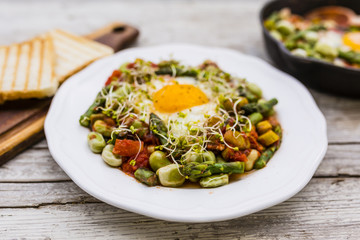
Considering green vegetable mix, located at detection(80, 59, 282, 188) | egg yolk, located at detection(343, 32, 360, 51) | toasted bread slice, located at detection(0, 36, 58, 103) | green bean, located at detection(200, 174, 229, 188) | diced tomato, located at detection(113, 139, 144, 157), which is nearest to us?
green bean, located at detection(200, 174, 229, 188)

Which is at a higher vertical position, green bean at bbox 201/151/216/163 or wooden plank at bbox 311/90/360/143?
green bean at bbox 201/151/216/163

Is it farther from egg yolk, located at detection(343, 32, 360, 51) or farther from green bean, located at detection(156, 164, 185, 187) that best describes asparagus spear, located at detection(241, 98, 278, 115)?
egg yolk, located at detection(343, 32, 360, 51)

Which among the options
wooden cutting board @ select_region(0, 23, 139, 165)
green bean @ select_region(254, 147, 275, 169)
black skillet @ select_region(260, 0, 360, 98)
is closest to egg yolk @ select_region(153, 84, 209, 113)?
green bean @ select_region(254, 147, 275, 169)

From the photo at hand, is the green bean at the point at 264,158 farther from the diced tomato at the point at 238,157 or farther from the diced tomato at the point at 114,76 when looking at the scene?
the diced tomato at the point at 114,76

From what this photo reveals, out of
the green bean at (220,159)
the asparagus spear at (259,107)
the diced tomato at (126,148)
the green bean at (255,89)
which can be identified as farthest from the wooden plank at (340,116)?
the diced tomato at (126,148)

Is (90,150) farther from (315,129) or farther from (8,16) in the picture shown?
(8,16)

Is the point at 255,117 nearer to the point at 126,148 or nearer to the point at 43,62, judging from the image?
the point at 126,148
